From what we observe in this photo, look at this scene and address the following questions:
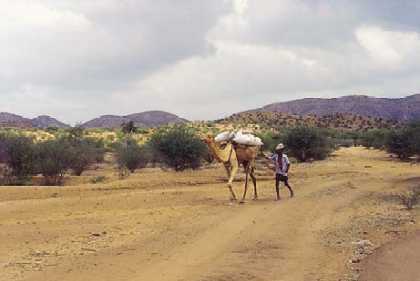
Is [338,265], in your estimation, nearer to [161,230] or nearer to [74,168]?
[161,230]

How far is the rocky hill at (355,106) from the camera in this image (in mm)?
146875

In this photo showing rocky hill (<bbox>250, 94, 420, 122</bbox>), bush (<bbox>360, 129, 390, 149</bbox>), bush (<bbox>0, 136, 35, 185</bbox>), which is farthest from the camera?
rocky hill (<bbox>250, 94, 420, 122</bbox>)

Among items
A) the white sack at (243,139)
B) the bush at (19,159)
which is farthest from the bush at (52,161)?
the white sack at (243,139)

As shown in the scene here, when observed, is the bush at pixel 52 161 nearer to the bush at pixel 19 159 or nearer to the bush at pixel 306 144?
the bush at pixel 19 159

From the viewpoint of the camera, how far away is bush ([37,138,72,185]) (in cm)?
3569

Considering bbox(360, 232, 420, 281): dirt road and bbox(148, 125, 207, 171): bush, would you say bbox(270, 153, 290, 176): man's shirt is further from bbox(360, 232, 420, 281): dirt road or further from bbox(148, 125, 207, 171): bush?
bbox(148, 125, 207, 171): bush

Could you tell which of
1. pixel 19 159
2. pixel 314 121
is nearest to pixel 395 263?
pixel 19 159

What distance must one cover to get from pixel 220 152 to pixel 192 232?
21.9 ft

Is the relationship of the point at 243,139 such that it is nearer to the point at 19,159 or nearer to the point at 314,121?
the point at 19,159

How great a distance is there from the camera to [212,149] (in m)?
22.5

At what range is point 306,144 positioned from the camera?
49.8 m

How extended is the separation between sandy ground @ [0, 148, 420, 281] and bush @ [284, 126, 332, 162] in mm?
22254

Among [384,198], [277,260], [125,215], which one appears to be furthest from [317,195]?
[277,260]

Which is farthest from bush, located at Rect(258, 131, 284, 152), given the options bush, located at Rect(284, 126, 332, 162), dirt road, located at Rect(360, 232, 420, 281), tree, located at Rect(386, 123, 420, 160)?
dirt road, located at Rect(360, 232, 420, 281)
